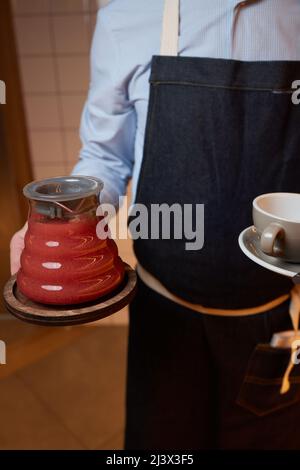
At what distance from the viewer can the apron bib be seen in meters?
0.76

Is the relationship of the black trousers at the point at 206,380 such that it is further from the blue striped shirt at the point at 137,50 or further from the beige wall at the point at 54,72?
the beige wall at the point at 54,72

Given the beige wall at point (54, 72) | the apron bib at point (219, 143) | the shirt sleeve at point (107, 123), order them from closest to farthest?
1. the apron bib at point (219, 143)
2. the shirt sleeve at point (107, 123)
3. the beige wall at point (54, 72)

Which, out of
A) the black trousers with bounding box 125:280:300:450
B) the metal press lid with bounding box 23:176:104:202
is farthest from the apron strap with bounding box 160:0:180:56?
the black trousers with bounding box 125:280:300:450

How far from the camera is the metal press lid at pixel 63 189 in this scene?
49cm

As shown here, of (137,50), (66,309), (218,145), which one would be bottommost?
(66,309)

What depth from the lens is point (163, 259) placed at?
2.88 ft

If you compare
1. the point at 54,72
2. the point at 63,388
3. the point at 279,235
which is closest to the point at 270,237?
the point at 279,235

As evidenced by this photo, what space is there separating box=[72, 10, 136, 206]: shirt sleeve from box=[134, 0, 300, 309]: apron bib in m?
0.09

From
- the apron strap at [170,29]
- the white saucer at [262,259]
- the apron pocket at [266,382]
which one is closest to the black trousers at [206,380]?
the apron pocket at [266,382]

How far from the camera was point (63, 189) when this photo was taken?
53cm

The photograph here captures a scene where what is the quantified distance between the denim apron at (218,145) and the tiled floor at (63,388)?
0.96 meters

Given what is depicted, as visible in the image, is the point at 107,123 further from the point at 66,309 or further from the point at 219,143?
the point at 66,309

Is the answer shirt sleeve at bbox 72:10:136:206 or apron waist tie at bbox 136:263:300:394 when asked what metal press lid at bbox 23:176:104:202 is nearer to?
shirt sleeve at bbox 72:10:136:206

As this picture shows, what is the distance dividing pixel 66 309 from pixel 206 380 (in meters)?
0.57
